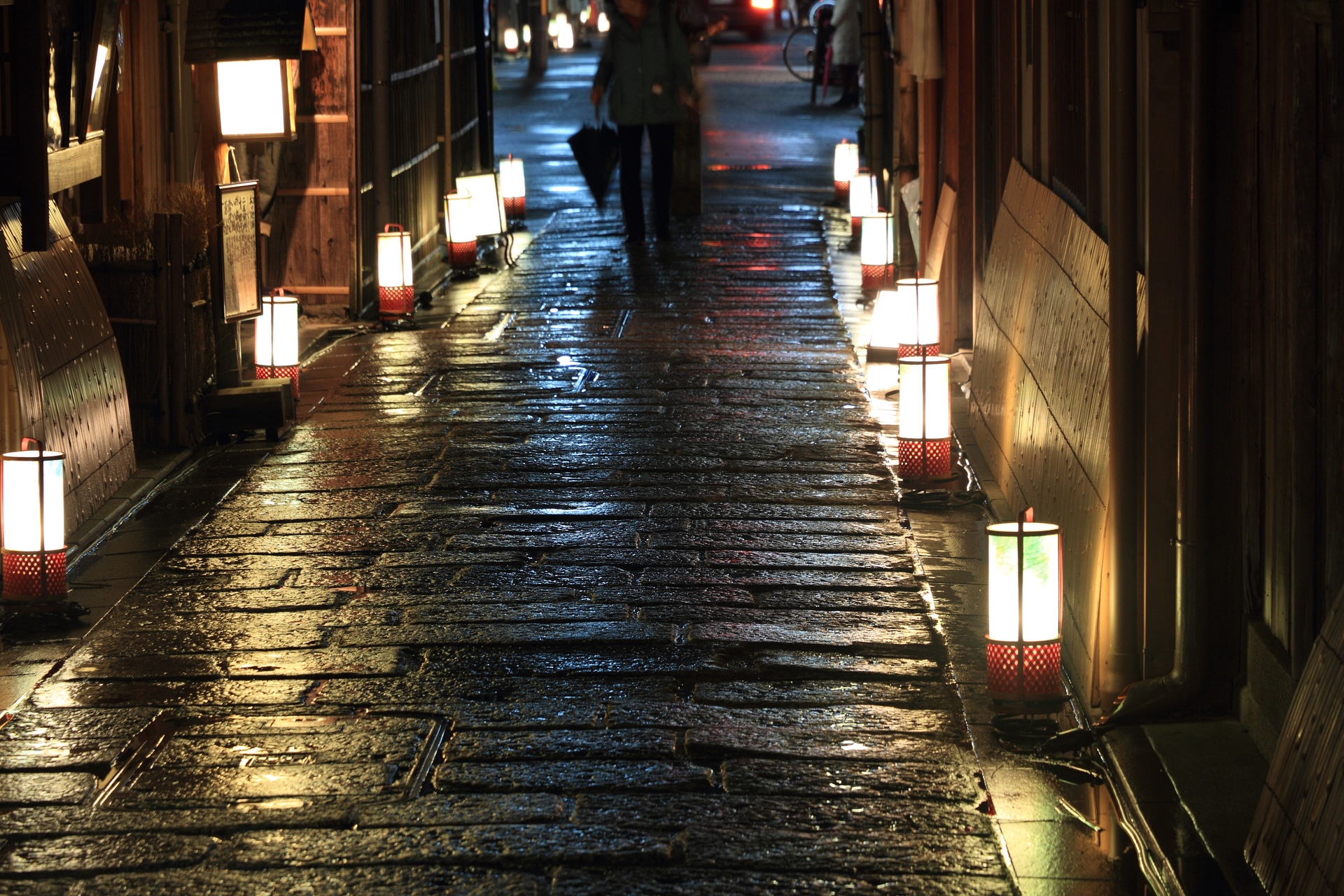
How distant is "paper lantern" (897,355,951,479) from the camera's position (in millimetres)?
8242

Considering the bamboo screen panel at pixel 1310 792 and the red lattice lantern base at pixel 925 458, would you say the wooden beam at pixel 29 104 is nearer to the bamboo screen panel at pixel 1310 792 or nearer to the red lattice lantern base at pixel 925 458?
the red lattice lantern base at pixel 925 458

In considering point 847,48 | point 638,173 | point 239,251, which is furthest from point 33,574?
point 847,48

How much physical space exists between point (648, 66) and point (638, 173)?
106 cm

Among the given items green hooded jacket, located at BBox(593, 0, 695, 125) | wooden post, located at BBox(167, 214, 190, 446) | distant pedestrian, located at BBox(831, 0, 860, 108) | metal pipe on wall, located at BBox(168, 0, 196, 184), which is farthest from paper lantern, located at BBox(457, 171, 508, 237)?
distant pedestrian, located at BBox(831, 0, 860, 108)

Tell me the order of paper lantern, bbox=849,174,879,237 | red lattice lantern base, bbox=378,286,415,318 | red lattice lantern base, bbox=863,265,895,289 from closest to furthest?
red lattice lantern base, bbox=378,286,415,318, red lattice lantern base, bbox=863,265,895,289, paper lantern, bbox=849,174,879,237

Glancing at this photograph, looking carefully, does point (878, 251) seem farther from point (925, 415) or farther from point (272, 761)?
point (272, 761)

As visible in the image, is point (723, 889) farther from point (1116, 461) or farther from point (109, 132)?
point (109, 132)

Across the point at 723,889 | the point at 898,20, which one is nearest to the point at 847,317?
the point at 898,20

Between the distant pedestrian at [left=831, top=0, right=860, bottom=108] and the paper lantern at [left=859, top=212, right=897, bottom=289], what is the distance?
15163mm

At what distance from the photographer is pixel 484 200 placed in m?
16.2

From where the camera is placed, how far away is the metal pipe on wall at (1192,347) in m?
4.95

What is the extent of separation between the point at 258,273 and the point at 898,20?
5.90 m

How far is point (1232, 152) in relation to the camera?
5.00m

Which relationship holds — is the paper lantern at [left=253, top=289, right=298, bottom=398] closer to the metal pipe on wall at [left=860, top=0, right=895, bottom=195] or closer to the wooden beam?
the wooden beam
